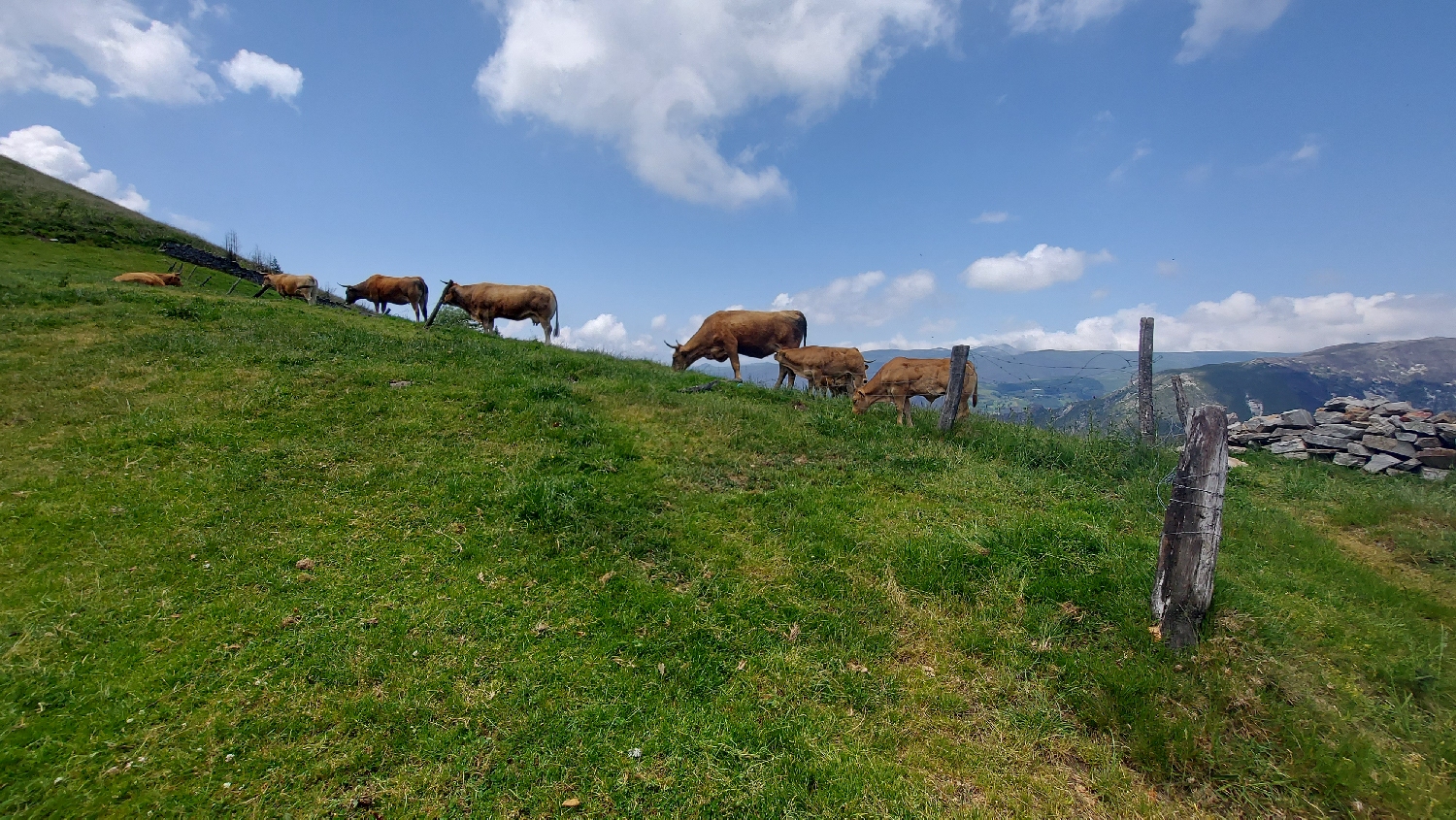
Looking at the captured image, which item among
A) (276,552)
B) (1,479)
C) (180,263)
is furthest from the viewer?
(180,263)

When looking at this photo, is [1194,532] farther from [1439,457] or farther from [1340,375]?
[1340,375]

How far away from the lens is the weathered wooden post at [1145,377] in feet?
37.5

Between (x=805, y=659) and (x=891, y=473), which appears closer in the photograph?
(x=805, y=659)

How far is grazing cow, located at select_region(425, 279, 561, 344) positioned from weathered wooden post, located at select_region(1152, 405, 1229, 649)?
63.4 feet

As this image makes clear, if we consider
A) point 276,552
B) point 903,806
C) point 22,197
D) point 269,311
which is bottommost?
point 903,806

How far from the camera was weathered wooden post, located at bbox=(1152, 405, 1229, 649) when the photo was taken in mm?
4207

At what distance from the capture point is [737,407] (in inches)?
415

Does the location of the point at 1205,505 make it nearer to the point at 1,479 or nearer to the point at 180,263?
the point at 1,479

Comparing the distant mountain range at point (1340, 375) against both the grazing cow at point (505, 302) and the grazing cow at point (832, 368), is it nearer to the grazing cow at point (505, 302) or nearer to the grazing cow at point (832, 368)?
the grazing cow at point (832, 368)

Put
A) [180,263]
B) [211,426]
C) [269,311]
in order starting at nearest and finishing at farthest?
[211,426] < [269,311] < [180,263]

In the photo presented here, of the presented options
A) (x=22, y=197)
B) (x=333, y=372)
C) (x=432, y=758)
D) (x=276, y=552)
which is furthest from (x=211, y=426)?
(x=22, y=197)

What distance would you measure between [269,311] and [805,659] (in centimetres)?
1831

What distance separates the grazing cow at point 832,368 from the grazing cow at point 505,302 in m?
10.0

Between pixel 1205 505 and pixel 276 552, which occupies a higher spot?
pixel 1205 505
